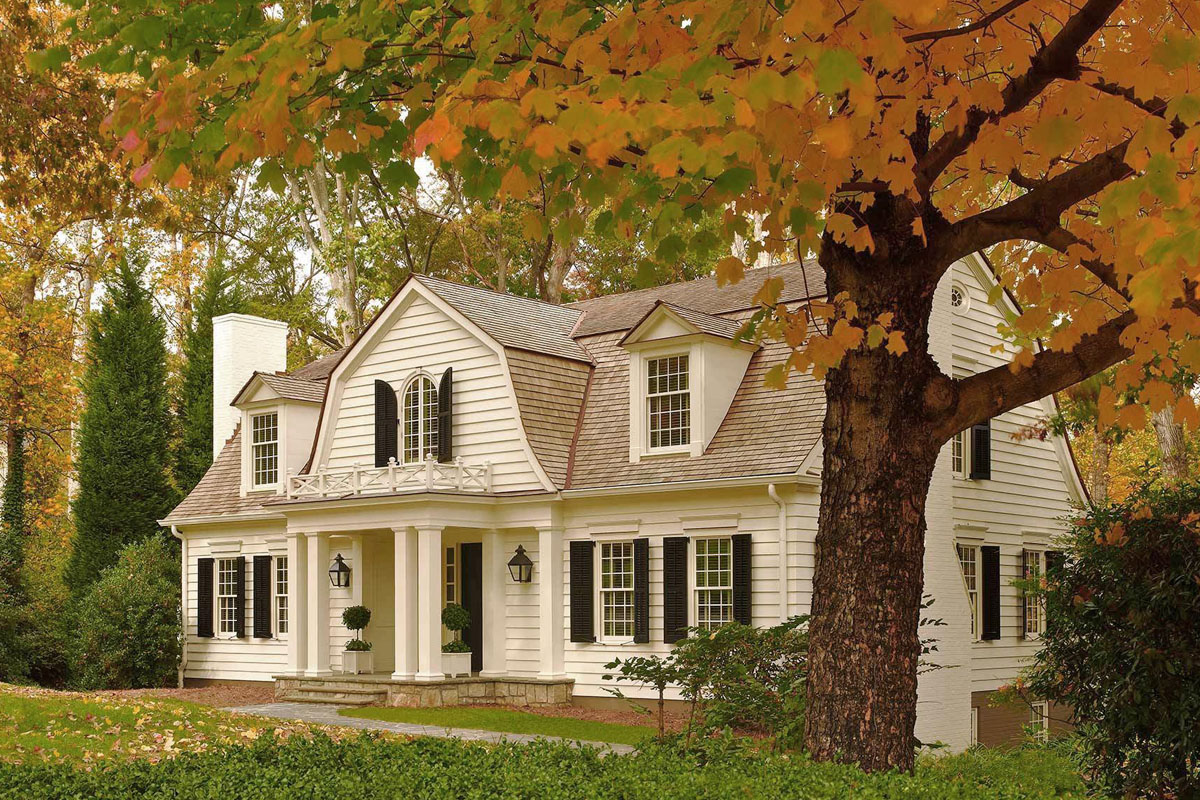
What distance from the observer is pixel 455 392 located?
22.0 m

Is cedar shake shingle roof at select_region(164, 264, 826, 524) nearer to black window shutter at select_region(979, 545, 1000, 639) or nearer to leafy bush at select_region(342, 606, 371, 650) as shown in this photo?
leafy bush at select_region(342, 606, 371, 650)

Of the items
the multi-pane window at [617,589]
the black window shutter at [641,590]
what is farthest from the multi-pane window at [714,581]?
the multi-pane window at [617,589]

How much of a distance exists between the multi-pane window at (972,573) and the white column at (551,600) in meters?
6.43

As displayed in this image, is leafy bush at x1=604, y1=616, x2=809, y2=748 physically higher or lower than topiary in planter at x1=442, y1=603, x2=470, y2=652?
higher

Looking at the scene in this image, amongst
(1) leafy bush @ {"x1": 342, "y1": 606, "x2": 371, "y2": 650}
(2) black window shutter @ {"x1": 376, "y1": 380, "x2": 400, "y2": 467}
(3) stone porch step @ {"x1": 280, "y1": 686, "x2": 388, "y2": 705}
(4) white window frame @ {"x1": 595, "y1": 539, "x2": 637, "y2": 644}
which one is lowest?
(3) stone porch step @ {"x1": 280, "y1": 686, "x2": 388, "y2": 705}

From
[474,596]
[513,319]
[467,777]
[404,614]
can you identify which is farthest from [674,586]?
[467,777]

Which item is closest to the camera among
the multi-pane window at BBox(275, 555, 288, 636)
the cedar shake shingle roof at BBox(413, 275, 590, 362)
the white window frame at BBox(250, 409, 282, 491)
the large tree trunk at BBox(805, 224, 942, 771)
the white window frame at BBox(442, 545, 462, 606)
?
the large tree trunk at BBox(805, 224, 942, 771)

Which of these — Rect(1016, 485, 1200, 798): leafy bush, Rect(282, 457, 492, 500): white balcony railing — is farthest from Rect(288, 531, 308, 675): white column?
Rect(1016, 485, 1200, 798): leafy bush

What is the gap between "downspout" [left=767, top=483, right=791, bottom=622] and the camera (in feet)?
59.6

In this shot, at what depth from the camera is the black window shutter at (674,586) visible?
19.3 m

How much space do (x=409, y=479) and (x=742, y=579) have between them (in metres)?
6.05

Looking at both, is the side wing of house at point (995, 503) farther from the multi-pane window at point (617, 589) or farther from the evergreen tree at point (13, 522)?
the evergreen tree at point (13, 522)

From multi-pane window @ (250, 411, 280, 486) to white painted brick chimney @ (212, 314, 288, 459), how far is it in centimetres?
327

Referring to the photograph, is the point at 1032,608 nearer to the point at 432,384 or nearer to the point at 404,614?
the point at 404,614
